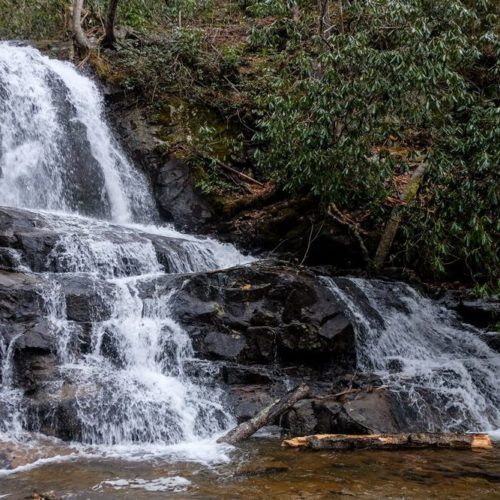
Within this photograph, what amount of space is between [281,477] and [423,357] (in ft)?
19.0

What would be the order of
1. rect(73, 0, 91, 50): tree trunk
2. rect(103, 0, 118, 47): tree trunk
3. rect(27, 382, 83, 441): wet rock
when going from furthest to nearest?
rect(73, 0, 91, 50): tree trunk
rect(103, 0, 118, 47): tree trunk
rect(27, 382, 83, 441): wet rock

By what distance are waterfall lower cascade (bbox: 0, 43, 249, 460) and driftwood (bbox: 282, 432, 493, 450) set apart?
1470mm

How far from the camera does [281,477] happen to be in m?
5.33

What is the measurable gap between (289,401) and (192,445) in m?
1.50

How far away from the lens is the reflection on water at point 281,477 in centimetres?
491

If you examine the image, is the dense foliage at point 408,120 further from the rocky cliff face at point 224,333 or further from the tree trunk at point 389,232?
the rocky cliff face at point 224,333

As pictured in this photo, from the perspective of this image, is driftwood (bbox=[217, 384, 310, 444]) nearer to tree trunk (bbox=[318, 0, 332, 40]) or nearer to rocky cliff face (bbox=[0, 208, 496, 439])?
rocky cliff face (bbox=[0, 208, 496, 439])

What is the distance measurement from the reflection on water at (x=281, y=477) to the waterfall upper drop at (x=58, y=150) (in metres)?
8.67

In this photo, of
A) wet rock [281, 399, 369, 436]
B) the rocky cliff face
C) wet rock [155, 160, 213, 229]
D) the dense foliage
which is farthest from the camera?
wet rock [155, 160, 213, 229]

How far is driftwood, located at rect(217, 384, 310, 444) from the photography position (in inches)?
274

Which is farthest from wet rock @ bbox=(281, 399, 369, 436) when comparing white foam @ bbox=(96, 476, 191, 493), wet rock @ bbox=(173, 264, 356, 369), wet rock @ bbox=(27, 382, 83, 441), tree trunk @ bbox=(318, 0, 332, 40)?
tree trunk @ bbox=(318, 0, 332, 40)

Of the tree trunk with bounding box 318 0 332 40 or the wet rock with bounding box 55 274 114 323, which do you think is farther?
the tree trunk with bounding box 318 0 332 40

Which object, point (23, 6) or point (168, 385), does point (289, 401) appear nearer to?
point (168, 385)

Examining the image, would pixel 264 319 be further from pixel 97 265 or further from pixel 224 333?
pixel 97 265
